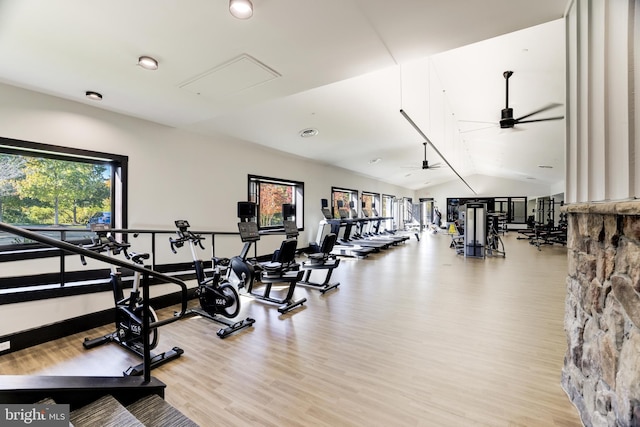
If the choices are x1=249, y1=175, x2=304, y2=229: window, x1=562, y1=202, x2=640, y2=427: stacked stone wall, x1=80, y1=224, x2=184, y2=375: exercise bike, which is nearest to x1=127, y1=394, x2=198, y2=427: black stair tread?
x1=80, y1=224, x2=184, y2=375: exercise bike

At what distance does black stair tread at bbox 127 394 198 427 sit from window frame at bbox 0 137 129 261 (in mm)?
2525

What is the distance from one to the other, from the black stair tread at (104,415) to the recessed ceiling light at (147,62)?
2.76m

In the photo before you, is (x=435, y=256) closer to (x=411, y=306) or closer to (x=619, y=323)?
(x=411, y=306)

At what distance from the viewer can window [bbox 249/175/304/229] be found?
6977 millimetres

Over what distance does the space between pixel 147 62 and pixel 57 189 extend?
2.54 meters

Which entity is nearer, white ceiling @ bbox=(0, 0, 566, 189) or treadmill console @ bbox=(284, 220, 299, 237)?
white ceiling @ bbox=(0, 0, 566, 189)

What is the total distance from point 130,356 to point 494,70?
21.3ft

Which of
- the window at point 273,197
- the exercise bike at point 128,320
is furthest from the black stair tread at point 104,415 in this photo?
the window at point 273,197

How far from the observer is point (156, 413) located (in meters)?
1.81

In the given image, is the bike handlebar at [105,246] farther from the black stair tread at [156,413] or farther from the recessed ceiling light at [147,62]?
the recessed ceiling light at [147,62]

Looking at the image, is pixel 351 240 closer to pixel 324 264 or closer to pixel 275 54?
pixel 324 264

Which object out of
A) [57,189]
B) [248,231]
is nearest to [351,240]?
[248,231]

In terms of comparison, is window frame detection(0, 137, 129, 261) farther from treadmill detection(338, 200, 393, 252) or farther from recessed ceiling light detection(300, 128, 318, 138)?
treadmill detection(338, 200, 393, 252)

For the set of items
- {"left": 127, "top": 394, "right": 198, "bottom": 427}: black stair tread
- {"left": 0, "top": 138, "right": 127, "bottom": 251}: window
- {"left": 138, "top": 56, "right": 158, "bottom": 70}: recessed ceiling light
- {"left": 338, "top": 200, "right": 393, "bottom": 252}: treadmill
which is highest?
{"left": 138, "top": 56, "right": 158, "bottom": 70}: recessed ceiling light
